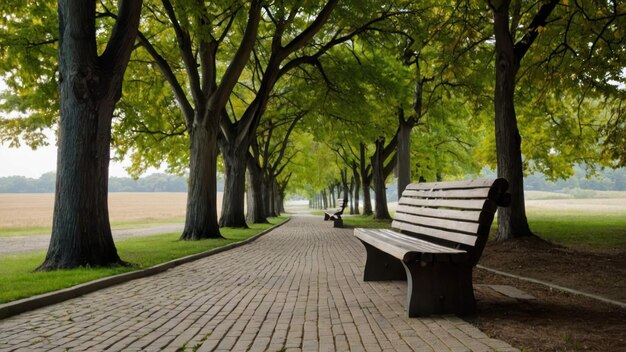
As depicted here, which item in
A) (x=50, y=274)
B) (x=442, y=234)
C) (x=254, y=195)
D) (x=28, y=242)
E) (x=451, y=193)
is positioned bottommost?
(x=28, y=242)

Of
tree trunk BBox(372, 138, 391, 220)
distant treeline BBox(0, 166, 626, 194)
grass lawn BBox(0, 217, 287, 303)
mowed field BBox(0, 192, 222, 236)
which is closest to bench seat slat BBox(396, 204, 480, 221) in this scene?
grass lawn BBox(0, 217, 287, 303)

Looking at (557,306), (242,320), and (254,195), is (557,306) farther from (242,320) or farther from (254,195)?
(254,195)

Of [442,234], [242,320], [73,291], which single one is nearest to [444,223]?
[442,234]

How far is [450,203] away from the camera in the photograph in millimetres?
5359

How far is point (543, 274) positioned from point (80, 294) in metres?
6.66

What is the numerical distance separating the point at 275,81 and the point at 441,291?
44.8 ft

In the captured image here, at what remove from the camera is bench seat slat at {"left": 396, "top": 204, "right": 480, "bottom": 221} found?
469cm

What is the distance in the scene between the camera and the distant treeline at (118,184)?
12575cm

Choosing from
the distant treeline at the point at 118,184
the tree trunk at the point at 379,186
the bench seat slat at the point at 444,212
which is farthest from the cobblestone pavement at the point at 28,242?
the distant treeline at the point at 118,184

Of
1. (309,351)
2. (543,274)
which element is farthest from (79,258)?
(543,274)

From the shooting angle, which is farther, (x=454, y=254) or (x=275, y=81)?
(x=275, y=81)

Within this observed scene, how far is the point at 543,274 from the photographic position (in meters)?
7.61

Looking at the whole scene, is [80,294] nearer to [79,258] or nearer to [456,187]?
[79,258]

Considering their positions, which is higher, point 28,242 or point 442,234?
point 442,234
